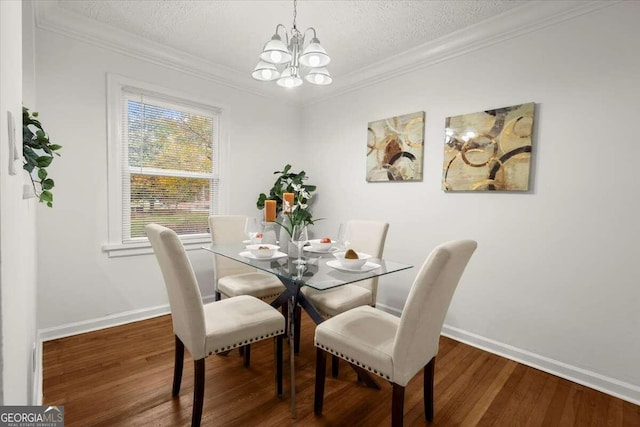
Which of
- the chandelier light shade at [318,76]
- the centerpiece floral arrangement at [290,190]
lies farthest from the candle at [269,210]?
the centerpiece floral arrangement at [290,190]

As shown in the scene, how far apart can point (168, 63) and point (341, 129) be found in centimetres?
193

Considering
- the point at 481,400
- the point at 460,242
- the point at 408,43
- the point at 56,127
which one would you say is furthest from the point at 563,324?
the point at 56,127

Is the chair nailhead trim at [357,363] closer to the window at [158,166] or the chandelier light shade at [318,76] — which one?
the chandelier light shade at [318,76]

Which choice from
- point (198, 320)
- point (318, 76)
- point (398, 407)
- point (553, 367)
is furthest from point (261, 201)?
point (553, 367)

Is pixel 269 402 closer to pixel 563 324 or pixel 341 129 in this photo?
pixel 563 324

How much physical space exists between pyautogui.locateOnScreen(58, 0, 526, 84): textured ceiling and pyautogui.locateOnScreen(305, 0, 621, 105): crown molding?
0.07 meters

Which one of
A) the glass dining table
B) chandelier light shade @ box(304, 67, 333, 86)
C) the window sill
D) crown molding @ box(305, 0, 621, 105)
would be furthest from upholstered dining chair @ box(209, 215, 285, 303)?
crown molding @ box(305, 0, 621, 105)

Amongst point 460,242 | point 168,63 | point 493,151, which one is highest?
point 168,63

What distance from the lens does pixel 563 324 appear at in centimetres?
221

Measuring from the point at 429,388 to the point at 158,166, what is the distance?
2.96 metres

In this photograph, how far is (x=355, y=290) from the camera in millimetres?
2375

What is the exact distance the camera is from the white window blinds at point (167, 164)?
9.52 feet

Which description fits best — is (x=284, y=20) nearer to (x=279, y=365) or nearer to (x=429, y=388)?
(x=279, y=365)

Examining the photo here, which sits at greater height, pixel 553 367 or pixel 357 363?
Result: pixel 357 363
